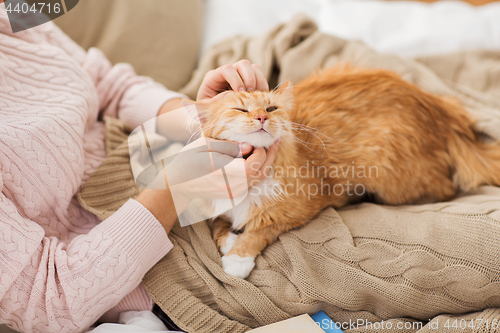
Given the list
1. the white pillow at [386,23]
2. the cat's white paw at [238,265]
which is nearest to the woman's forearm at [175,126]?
the cat's white paw at [238,265]

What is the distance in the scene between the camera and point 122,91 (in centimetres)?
125

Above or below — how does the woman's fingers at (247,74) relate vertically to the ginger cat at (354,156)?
above

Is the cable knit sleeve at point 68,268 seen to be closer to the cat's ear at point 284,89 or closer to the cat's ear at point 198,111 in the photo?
the cat's ear at point 198,111

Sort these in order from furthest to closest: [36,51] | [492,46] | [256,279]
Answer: [492,46]
[36,51]
[256,279]

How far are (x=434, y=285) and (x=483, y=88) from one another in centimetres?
121

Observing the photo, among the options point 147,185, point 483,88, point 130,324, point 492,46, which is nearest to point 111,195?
point 147,185

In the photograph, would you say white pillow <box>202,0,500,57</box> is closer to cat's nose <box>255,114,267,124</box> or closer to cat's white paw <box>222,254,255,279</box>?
cat's nose <box>255,114,267,124</box>

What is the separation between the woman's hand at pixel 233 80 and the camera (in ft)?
2.39

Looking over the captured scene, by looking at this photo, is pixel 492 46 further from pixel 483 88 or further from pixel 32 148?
pixel 32 148

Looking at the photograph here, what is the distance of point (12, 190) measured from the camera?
2.52 feet

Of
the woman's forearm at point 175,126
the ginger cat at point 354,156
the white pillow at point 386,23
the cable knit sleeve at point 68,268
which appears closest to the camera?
the cable knit sleeve at point 68,268

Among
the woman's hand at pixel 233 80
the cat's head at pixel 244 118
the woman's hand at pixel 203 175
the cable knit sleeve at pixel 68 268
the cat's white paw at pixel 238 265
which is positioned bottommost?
the cat's white paw at pixel 238 265

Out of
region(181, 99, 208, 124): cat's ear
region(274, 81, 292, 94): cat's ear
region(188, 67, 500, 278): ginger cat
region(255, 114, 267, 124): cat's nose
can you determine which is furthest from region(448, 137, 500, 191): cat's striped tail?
region(181, 99, 208, 124): cat's ear

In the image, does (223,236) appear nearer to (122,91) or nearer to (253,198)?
(253,198)
